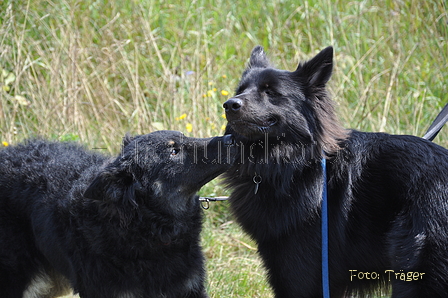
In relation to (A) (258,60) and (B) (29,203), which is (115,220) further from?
(A) (258,60)

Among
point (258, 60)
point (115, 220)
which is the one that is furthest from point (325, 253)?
point (258, 60)

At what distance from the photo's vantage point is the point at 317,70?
10.3 ft

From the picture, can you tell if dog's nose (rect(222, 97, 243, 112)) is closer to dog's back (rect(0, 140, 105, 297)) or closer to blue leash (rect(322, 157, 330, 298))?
blue leash (rect(322, 157, 330, 298))

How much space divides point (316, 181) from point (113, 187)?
1291mm

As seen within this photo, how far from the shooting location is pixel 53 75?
5.88m

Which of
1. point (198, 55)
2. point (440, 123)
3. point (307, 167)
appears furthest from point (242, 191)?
point (198, 55)

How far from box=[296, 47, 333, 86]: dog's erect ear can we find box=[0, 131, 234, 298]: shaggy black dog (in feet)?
2.22

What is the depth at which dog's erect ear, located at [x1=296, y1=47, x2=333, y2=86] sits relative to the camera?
309cm

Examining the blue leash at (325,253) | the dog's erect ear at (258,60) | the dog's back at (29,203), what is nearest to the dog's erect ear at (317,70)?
the dog's erect ear at (258,60)

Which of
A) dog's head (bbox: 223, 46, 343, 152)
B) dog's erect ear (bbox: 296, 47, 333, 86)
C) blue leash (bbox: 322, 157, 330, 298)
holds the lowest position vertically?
blue leash (bbox: 322, 157, 330, 298)

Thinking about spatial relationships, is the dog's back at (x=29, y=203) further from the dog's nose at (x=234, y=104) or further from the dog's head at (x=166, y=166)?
the dog's nose at (x=234, y=104)

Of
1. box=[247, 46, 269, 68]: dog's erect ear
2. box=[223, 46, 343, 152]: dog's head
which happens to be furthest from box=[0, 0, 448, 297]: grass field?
box=[223, 46, 343, 152]: dog's head

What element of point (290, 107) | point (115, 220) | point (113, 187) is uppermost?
point (290, 107)

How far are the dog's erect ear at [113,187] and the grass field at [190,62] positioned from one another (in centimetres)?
192
